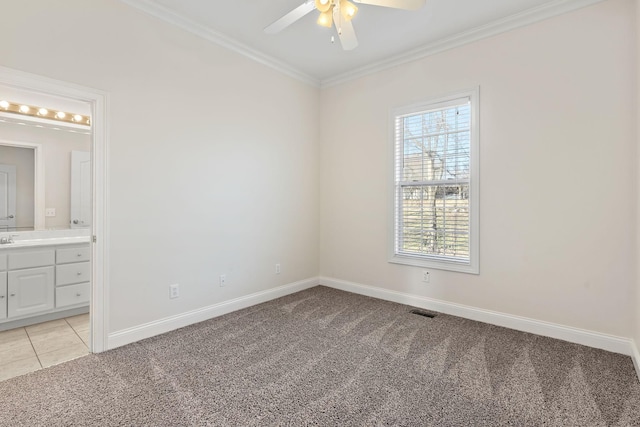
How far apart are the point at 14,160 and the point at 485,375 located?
4874mm

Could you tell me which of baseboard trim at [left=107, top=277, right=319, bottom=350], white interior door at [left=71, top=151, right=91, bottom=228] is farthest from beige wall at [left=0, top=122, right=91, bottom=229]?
baseboard trim at [left=107, top=277, right=319, bottom=350]

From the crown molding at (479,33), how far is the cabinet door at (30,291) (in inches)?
160

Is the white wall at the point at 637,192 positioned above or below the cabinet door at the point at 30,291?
above

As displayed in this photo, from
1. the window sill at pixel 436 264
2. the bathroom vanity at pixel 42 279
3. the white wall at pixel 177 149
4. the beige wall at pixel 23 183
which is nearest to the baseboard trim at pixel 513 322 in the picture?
the window sill at pixel 436 264

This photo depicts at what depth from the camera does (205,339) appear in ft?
8.98

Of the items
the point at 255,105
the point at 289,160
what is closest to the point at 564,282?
the point at 289,160

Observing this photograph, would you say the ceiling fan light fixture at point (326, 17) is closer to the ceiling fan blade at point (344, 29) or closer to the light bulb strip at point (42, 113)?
the ceiling fan blade at point (344, 29)

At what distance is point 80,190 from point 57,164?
0.36 metres

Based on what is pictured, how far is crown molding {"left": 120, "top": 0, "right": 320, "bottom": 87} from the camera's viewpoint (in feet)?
8.83

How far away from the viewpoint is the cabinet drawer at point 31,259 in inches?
121

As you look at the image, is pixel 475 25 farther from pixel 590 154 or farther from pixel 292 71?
pixel 292 71

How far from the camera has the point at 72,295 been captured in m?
3.45

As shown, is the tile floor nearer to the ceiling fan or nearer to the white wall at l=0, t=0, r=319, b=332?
the white wall at l=0, t=0, r=319, b=332

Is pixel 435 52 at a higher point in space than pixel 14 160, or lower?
higher
